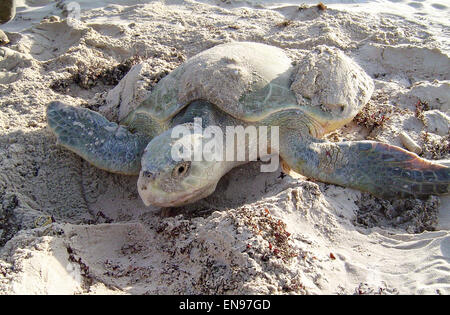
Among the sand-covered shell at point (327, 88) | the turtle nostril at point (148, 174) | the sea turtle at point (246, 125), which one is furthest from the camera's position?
the sand-covered shell at point (327, 88)

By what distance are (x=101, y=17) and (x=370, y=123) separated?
4.40m

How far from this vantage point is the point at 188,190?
7.78 feet

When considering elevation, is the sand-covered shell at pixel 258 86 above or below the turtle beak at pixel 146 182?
above

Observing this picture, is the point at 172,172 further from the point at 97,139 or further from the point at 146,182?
the point at 97,139

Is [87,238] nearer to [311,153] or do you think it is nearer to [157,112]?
[157,112]

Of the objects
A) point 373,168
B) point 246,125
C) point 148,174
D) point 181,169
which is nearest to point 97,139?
point 148,174

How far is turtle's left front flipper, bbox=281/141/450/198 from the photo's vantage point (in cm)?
252

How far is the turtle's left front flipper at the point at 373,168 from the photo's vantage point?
99.3 inches

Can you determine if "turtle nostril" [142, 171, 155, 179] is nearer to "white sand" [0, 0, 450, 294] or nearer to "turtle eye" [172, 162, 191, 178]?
"turtle eye" [172, 162, 191, 178]

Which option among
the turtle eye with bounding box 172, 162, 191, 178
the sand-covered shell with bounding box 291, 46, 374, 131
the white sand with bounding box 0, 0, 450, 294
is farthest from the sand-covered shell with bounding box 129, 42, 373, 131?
the turtle eye with bounding box 172, 162, 191, 178

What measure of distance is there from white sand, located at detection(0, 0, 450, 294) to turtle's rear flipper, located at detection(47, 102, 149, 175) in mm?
217

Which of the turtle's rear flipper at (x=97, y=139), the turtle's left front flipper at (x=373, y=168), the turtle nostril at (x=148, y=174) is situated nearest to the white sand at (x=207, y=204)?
the turtle's left front flipper at (x=373, y=168)

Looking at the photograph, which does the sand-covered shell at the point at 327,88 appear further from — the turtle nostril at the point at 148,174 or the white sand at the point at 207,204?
the turtle nostril at the point at 148,174

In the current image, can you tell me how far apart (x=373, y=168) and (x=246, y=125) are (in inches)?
40.1
